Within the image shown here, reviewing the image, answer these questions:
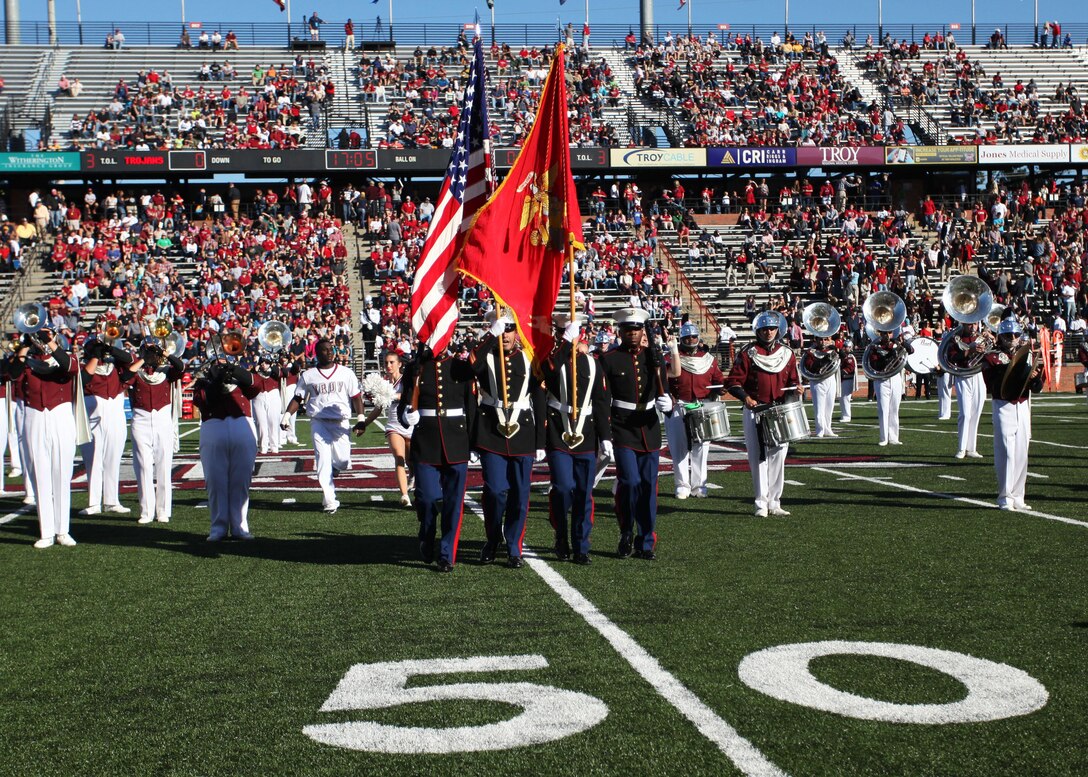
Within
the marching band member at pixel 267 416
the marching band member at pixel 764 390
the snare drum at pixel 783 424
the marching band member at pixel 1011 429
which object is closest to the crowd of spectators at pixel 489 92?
the marching band member at pixel 267 416

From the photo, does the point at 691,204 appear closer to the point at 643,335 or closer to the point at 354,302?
the point at 354,302

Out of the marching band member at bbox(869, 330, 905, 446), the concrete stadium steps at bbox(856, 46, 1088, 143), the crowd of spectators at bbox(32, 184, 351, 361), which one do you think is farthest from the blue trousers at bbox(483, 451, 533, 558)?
the concrete stadium steps at bbox(856, 46, 1088, 143)

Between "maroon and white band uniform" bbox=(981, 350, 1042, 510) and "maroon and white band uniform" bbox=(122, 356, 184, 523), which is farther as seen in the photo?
"maroon and white band uniform" bbox=(122, 356, 184, 523)

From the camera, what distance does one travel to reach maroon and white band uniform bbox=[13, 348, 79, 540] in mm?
9758

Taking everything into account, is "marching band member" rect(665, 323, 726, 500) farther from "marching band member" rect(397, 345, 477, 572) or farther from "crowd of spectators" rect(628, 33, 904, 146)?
"crowd of spectators" rect(628, 33, 904, 146)

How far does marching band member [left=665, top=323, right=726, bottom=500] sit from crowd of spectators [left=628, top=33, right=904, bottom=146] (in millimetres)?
32700

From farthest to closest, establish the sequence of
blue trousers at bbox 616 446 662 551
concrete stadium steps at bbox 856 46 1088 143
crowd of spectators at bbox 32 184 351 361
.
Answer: concrete stadium steps at bbox 856 46 1088 143 → crowd of spectators at bbox 32 184 351 361 → blue trousers at bbox 616 446 662 551

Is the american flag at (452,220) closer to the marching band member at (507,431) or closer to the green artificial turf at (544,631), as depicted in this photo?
the marching band member at (507,431)

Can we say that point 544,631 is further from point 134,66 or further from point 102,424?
point 134,66

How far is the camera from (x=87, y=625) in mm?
6746

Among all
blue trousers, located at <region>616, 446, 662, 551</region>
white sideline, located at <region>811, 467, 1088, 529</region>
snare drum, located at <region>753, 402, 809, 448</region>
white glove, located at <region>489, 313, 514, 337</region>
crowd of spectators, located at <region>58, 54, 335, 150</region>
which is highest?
crowd of spectators, located at <region>58, 54, 335, 150</region>

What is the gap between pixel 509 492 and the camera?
8375 millimetres

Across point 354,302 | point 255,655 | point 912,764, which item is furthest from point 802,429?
point 354,302

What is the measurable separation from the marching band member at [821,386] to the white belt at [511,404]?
40.8ft
